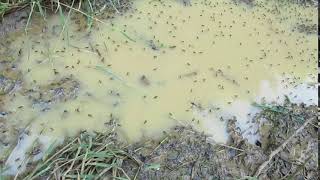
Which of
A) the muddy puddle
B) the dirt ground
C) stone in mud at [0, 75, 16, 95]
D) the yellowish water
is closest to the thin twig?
the dirt ground

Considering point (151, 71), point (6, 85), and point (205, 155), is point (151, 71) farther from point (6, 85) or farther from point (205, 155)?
point (6, 85)

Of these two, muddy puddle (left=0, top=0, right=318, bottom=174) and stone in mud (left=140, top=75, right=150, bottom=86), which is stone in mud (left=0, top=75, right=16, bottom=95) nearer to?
muddy puddle (left=0, top=0, right=318, bottom=174)

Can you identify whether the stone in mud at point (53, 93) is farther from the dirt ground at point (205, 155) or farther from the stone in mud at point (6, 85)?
the dirt ground at point (205, 155)

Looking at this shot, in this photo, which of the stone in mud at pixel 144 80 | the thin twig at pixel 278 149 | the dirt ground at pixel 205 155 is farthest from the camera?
the stone in mud at pixel 144 80

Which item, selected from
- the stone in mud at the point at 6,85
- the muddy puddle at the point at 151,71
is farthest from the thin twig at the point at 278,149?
the stone in mud at the point at 6,85

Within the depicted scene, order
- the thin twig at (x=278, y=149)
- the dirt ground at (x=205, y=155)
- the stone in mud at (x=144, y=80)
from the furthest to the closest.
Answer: the stone in mud at (x=144, y=80), the thin twig at (x=278, y=149), the dirt ground at (x=205, y=155)

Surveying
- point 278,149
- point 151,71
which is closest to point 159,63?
point 151,71

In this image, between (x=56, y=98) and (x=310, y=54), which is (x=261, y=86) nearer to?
(x=310, y=54)
